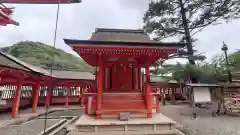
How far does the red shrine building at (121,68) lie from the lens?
678 centimetres

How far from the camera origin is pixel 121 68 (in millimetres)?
9539

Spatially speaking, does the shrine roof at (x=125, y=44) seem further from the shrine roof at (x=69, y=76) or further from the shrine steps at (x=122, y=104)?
the shrine roof at (x=69, y=76)

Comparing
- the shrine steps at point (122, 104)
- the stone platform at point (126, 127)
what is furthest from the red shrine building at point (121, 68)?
the stone platform at point (126, 127)

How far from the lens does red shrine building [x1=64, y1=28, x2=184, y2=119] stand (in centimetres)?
678

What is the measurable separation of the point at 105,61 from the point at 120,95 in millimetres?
1973

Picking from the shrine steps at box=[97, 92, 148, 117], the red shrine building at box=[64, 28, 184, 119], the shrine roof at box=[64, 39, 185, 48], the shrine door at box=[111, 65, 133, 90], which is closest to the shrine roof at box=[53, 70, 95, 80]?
the red shrine building at box=[64, 28, 184, 119]

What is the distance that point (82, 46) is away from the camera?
6.57m

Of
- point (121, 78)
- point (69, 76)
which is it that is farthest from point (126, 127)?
point (69, 76)

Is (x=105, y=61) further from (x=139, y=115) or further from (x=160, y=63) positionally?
(x=160, y=63)

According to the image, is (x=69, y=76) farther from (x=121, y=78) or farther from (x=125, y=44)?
(x=125, y=44)

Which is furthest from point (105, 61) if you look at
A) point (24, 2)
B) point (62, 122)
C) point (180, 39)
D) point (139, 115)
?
point (180, 39)

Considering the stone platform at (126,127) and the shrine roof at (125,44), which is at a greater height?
the shrine roof at (125,44)

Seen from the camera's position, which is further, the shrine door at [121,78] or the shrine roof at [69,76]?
the shrine roof at [69,76]

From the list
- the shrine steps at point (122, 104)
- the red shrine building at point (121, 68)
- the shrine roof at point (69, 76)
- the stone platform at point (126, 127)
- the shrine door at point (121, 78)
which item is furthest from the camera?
the shrine roof at point (69, 76)
